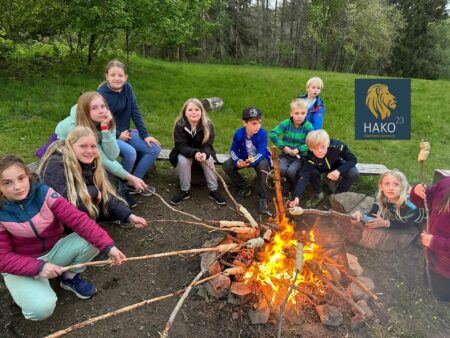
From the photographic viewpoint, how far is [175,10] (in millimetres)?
9984

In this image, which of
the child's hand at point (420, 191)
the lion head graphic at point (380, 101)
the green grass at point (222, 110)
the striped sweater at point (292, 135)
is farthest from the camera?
the green grass at point (222, 110)

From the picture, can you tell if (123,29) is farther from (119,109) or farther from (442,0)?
(442,0)

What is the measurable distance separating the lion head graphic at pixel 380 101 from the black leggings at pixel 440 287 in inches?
69.7

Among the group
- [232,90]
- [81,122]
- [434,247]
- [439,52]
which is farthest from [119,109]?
[439,52]

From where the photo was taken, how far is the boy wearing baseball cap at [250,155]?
13.6 ft

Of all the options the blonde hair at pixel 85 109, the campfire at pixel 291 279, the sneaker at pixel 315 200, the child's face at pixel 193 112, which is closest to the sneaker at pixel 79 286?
the campfire at pixel 291 279

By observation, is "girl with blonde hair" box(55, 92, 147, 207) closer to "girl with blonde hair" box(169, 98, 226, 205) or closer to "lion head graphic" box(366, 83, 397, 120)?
"girl with blonde hair" box(169, 98, 226, 205)

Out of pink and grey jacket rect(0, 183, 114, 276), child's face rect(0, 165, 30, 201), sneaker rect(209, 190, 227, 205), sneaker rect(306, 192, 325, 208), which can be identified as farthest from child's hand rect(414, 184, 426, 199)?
child's face rect(0, 165, 30, 201)

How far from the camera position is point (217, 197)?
4.28 m

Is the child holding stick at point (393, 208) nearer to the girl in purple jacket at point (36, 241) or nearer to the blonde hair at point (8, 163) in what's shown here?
the girl in purple jacket at point (36, 241)

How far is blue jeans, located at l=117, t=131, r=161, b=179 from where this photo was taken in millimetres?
4145

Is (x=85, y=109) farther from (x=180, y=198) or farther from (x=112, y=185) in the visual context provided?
(x=180, y=198)

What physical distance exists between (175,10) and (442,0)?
→ 26.8 metres

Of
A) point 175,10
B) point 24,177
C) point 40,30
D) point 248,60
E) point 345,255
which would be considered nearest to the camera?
point 24,177
